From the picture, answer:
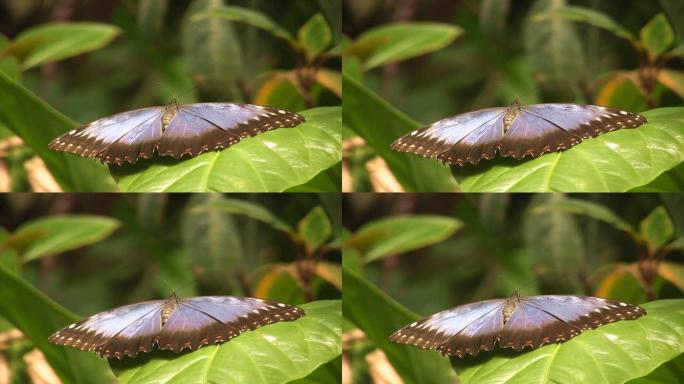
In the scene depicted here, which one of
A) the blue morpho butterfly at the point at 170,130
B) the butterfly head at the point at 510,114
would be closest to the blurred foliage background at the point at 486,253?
the butterfly head at the point at 510,114

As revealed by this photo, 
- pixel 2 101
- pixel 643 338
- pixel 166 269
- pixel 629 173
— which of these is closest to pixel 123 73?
pixel 2 101

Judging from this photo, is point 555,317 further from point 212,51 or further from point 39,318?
point 39,318

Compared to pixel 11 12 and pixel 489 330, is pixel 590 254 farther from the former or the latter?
pixel 11 12

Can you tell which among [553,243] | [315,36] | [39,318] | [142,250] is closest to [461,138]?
[553,243]

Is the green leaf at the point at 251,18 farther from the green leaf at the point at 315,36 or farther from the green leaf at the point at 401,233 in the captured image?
the green leaf at the point at 401,233

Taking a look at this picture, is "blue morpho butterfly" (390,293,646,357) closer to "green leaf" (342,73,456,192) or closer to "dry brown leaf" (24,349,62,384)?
"green leaf" (342,73,456,192)

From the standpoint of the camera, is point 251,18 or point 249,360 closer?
point 249,360
